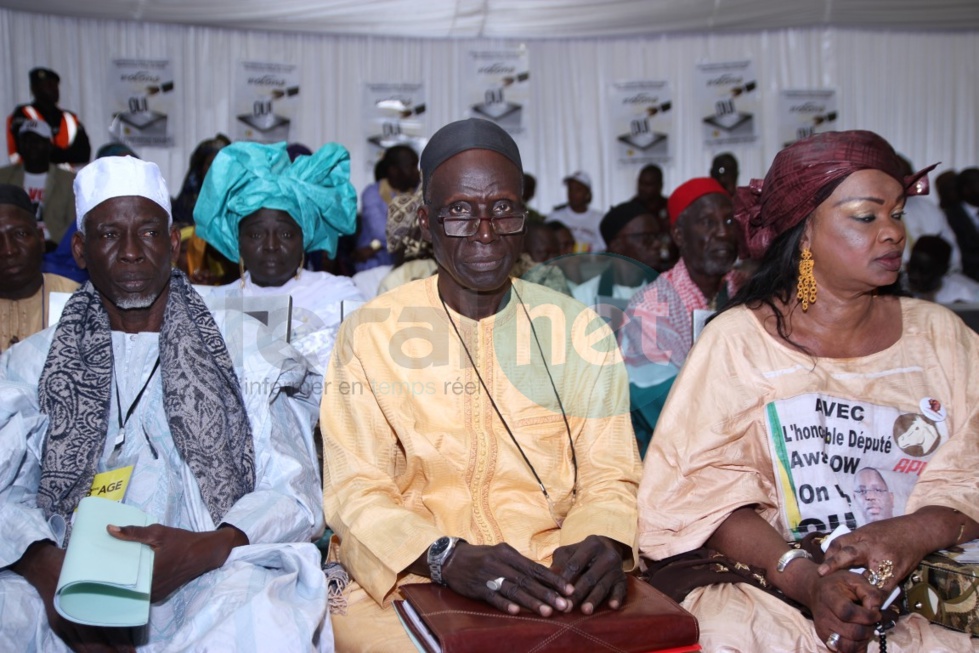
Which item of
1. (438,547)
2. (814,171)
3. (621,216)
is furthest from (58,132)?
(814,171)

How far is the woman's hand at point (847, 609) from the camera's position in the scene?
247cm

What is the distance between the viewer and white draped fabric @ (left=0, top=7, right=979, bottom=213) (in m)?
10.4

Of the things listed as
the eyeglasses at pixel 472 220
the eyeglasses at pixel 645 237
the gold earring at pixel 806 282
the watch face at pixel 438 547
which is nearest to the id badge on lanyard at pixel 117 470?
the watch face at pixel 438 547

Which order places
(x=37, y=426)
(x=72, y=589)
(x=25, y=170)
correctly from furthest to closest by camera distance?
1. (x=25, y=170)
2. (x=37, y=426)
3. (x=72, y=589)

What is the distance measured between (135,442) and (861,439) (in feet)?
8.24

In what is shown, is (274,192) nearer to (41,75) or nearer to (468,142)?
(468,142)

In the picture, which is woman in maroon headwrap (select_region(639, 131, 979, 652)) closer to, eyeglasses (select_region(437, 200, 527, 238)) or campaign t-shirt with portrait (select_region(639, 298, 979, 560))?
campaign t-shirt with portrait (select_region(639, 298, 979, 560))

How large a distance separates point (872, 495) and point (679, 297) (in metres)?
2.34

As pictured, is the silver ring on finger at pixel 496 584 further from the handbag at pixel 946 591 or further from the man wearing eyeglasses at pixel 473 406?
the handbag at pixel 946 591

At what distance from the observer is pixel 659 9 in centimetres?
1050

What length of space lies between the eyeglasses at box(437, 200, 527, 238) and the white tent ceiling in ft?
25.4

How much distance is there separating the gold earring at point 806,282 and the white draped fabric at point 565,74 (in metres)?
7.83

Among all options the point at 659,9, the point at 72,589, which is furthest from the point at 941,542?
the point at 659,9

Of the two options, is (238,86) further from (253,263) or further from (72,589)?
(72,589)
